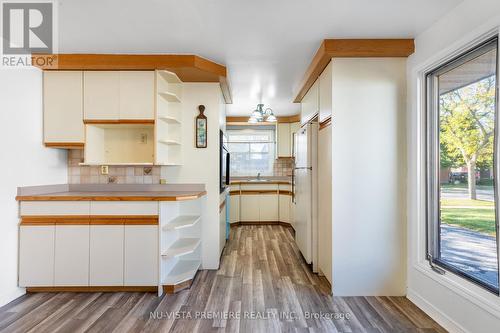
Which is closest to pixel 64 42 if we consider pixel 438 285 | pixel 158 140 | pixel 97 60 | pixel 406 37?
pixel 97 60

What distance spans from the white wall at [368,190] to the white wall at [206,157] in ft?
4.58

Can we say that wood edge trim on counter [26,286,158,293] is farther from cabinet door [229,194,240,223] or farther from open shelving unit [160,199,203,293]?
cabinet door [229,194,240,223]

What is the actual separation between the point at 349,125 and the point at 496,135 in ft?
3.50

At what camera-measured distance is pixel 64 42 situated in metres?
2.51

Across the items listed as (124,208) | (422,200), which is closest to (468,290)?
(422,200)

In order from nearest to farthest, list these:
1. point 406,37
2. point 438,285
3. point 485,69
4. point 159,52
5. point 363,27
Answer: point 485,69 < point 438,285 < point 363,27 < point 406,37 < point 159,52

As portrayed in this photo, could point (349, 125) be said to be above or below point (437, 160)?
above

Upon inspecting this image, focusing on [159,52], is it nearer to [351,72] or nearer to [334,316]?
[351,72]

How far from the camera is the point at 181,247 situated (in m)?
2.83

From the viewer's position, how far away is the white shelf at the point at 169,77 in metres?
2.87

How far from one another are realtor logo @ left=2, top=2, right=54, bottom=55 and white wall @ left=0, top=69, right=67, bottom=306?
23 cm

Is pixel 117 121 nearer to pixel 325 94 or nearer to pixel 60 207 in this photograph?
pixel 60 207

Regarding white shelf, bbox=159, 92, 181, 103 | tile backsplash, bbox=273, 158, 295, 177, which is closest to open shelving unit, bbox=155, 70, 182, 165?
white shelf, bbox=159, 92, 181, 103

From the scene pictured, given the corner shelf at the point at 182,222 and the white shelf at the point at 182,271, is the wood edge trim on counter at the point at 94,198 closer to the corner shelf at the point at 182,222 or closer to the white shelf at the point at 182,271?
the corner shelf at the point at 182,222
